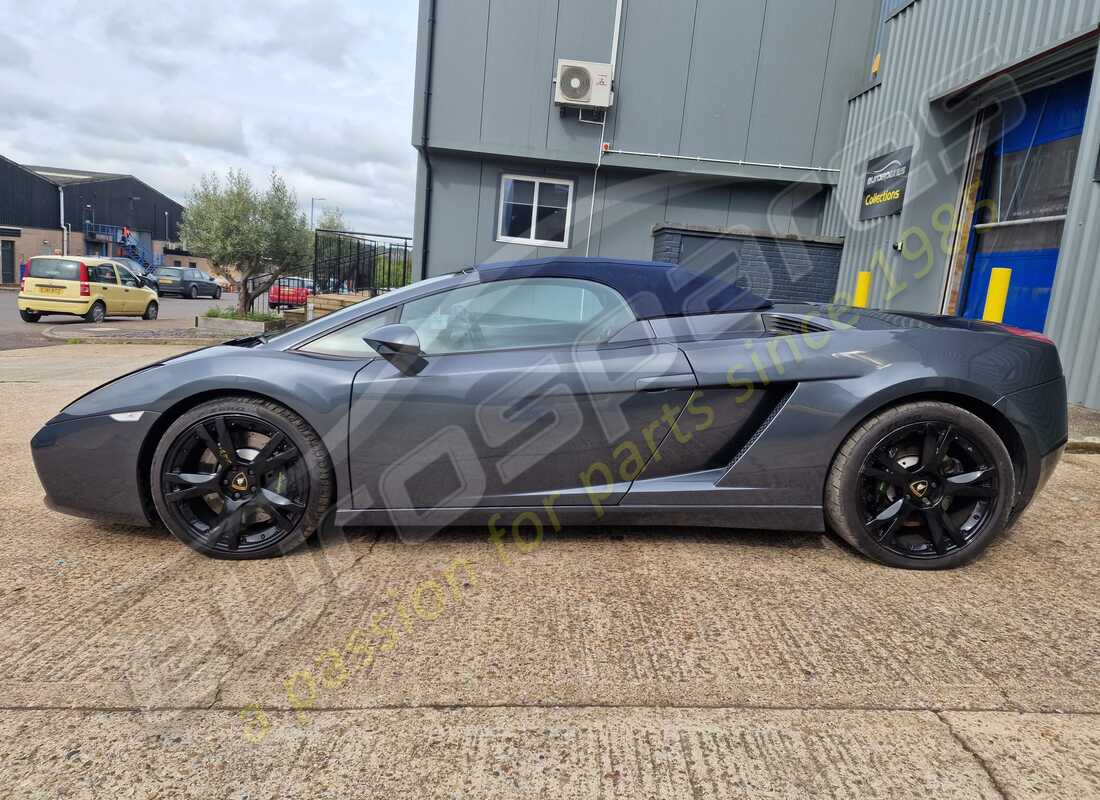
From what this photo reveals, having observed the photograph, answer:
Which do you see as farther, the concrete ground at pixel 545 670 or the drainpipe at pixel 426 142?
the drainpipe at pixel 426 142

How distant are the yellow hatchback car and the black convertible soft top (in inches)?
655

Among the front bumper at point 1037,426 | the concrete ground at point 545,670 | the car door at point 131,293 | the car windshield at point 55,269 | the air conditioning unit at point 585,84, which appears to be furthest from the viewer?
the car door at point 131,293

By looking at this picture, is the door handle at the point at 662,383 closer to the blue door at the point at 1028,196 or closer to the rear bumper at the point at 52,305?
the blue door at the point at 1028,196

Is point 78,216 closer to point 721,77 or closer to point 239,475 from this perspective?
point 721,77

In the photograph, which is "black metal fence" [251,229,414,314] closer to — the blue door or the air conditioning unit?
the air conditioning unit

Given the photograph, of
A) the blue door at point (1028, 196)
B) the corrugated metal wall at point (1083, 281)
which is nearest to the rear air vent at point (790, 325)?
the corrugated metal wall at point (1083, 281)

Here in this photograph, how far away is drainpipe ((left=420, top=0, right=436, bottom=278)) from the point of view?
958cm

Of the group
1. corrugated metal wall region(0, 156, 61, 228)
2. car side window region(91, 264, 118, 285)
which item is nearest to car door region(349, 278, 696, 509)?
car side window region(91, 264, 118, 285)

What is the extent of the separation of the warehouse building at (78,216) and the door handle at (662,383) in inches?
1892

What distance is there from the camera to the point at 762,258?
29.3ft

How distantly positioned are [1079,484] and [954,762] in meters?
2.99

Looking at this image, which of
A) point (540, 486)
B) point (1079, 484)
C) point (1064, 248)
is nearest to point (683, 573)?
point (540, 486)

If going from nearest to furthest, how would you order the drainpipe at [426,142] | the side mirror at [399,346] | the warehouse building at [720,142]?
1. the side mirror at [399,346]
2. the warehouse building at [720,142]
3. the drainpipe at [426,142]

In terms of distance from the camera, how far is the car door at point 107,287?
627 inches
